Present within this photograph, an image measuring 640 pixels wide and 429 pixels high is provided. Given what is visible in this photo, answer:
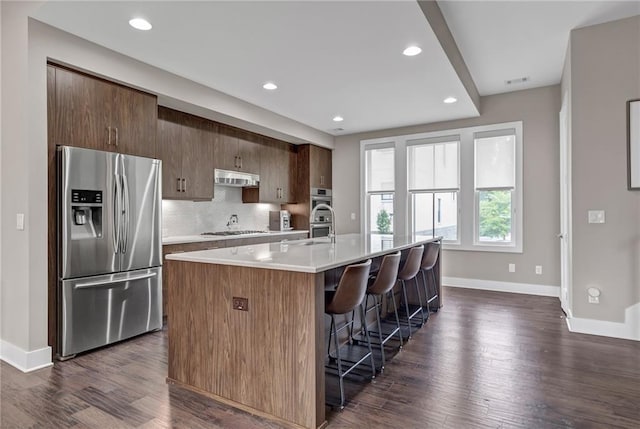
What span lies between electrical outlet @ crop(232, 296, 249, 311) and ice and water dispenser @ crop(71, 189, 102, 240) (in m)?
1.68

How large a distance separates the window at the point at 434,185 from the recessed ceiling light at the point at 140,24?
14.5 feet

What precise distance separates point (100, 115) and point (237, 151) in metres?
2.17

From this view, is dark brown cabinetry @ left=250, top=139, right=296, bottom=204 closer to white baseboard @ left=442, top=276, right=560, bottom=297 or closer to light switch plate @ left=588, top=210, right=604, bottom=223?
white baseboard @ left=442, top=276, right=560, bottom=297

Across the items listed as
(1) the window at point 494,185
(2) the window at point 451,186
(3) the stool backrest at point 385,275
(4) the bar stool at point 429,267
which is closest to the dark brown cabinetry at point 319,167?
(2) the window at point 451,186

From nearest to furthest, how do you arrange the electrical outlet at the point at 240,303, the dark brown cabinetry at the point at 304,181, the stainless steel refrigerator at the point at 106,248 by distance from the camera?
the electrical outlet at the point at 240,303 → the stainless steel refrigerator at the point at 106,248 → the dark brown cabinetry at the point at 304,181

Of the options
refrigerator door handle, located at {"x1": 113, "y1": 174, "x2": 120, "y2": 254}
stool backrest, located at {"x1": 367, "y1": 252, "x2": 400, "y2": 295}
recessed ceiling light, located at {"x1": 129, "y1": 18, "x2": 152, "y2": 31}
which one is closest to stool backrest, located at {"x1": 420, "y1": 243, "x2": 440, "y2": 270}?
stool backrest, located at {"x1": 367, "y1": 252, "x2": 400, "y2": 295}

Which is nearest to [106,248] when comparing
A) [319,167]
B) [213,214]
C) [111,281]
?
[111,281]

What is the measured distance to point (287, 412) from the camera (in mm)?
2016

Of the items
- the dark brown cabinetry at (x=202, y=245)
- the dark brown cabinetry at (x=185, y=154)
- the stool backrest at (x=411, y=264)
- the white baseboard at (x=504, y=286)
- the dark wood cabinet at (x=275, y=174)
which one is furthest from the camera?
the dark wood cabinet at (x=275, y=174)

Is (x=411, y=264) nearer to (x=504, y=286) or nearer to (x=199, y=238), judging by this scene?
(x=199, y=238)

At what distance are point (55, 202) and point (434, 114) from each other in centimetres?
477

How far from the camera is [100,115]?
3209mm

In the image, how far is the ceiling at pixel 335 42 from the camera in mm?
2621

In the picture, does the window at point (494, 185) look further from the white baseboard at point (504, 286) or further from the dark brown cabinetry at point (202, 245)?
the dark brown cabinetry at point (202, 245)
